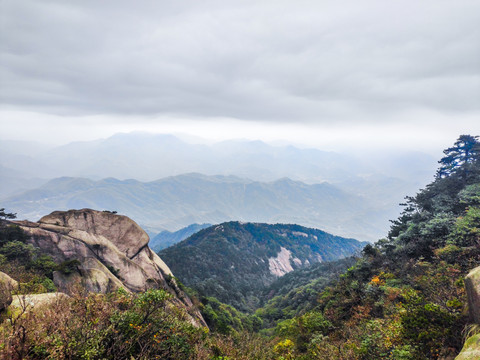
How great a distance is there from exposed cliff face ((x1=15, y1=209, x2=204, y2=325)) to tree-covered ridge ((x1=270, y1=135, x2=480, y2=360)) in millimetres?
16762

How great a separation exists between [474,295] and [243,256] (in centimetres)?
Result: 11368

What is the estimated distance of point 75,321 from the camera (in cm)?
1123

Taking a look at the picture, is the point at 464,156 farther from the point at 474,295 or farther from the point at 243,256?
the point at 243,256

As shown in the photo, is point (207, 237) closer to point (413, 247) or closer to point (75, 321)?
point (413, 247)

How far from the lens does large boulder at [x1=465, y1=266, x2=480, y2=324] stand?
11.4 m

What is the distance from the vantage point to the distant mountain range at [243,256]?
84.6 metres

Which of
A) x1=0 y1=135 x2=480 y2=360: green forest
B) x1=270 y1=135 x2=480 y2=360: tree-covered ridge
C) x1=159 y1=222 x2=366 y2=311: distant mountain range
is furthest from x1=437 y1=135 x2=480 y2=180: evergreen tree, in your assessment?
x1=159 y1=222 x2=366 y2=311: distant mountain range

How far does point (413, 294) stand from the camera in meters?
16.5

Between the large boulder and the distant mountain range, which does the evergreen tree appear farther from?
the distant mountain range

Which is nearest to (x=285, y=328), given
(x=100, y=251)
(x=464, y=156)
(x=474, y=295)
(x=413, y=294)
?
(x=413, y=294)

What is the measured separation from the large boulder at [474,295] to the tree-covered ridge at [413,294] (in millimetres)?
751

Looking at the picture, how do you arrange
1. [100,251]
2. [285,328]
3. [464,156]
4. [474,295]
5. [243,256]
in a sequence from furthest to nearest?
[243,256], [464,156], [100,251], [285,328], [474,295]

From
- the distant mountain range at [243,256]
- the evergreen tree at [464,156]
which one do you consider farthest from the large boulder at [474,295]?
the distant mountain range at [243,256]

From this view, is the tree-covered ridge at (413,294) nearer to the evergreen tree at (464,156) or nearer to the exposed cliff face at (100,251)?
the evergreen tree at (464,156)
